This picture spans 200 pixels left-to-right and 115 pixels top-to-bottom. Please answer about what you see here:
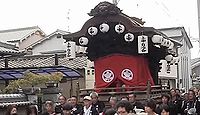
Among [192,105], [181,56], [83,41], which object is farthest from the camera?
[181,56]

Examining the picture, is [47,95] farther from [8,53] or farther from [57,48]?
[57,48]

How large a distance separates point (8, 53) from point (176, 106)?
834cm

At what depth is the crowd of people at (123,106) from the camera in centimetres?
599

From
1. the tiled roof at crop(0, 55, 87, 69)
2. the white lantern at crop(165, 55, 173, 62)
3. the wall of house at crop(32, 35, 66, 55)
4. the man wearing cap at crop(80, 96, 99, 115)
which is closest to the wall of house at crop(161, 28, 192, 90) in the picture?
the wall of house at crop(32, 35, 66, 55)

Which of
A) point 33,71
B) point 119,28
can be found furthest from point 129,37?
point 33,71

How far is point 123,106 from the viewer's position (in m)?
5.56

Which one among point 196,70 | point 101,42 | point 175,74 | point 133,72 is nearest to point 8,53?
point 101,42

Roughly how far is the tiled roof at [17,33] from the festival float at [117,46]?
70.1 feet

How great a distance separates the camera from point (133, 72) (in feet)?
45.1

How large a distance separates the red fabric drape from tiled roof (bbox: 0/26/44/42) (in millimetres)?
21422

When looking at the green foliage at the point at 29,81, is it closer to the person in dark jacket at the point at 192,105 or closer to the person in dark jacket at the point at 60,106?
the person in dark jacket at the point at 60,106

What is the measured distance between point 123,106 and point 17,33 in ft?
108

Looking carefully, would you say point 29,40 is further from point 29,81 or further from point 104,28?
point 104,28

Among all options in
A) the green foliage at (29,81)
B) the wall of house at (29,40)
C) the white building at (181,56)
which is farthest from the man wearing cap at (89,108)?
the wall of house at (29,40)
